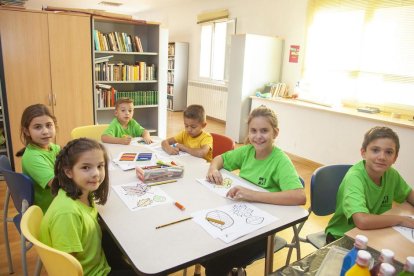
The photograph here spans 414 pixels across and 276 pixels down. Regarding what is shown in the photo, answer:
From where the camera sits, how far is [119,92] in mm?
4281

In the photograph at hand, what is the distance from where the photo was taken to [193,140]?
2.42 meters

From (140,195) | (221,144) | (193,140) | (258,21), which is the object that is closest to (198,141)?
(193,140)

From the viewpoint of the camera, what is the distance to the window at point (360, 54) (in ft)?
12.7

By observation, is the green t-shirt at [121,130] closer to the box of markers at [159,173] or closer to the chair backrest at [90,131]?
the chair backrest at [90,131]

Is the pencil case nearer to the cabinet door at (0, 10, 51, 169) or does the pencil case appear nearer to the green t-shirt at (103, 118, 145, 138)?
the green t-shirt at (103, 118, 145, 138)

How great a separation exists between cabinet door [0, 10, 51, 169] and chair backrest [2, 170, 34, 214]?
225cm

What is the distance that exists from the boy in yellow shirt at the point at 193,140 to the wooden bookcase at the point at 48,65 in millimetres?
1598

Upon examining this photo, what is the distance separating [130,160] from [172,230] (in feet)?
2.98

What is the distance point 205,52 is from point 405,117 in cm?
478

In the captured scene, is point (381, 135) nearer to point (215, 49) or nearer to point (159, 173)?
point (159, 173)

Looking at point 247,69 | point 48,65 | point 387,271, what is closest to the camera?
point 387,271

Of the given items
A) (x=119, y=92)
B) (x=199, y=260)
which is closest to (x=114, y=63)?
(x=119, y=92)

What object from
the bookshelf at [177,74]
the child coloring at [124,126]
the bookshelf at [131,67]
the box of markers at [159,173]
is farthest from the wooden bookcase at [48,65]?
the bookshelf at [177,74]

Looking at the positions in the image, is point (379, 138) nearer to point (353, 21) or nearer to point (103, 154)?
point (103, 154)
